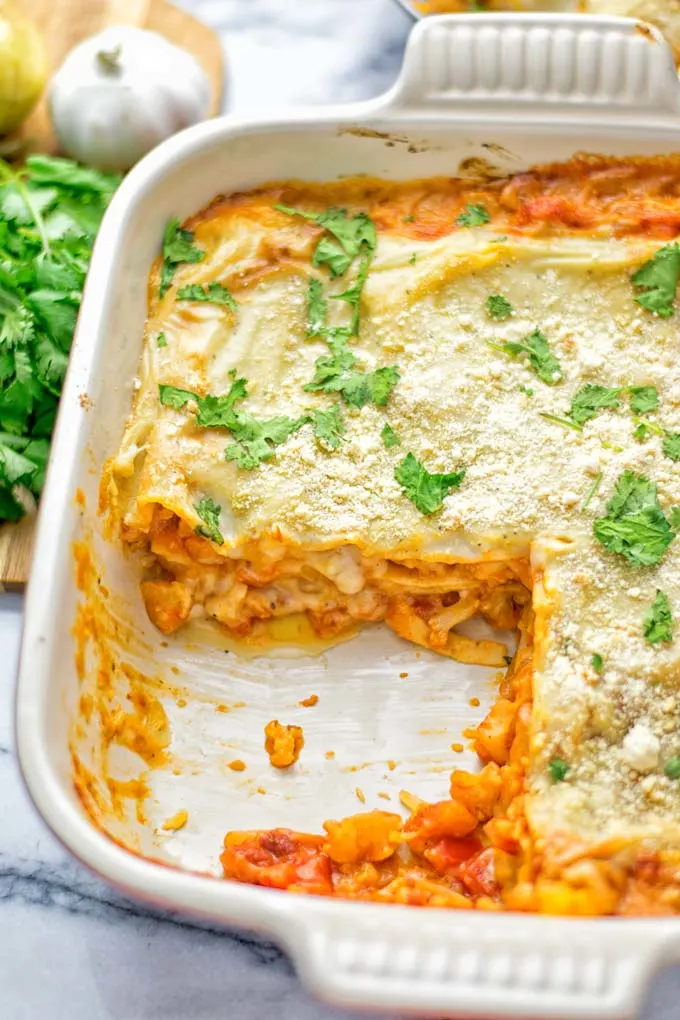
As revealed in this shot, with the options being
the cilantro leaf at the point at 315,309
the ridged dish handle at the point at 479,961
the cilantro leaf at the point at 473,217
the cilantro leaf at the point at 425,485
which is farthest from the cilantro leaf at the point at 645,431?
the ridged dish handle at the point at 479,961

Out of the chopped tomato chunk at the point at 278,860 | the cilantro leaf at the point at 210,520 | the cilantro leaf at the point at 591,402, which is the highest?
the cilantro leaf at the point at 591,402

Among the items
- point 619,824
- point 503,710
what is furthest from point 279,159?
point 619,824

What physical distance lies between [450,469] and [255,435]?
1.41 ft

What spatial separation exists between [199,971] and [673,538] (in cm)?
131

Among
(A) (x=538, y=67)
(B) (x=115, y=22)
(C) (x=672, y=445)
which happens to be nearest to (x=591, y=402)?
(C) (x=672, y=445)

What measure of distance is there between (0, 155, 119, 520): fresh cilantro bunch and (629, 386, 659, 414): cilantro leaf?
1296mm

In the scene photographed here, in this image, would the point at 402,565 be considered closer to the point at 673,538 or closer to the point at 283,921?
the point at 673,538

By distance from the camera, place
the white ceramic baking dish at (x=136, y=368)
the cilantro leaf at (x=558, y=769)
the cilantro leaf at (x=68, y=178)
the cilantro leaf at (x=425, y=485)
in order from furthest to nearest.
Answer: the cilantro leaf at (x=68, y=178) < the cilantro leaf at (x=425, y=485) < the white ceramic baking dish at (x=136, y=368) < the cilantro leaf at (x=558, y=769)

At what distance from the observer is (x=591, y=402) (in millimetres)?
2479

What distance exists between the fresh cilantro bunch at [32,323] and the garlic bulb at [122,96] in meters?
0.25

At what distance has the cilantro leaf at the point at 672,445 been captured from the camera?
2.42 m

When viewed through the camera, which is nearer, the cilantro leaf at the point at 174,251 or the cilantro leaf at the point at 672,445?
the cilantro leaf at the point at 672,445

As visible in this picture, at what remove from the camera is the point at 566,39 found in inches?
98.7

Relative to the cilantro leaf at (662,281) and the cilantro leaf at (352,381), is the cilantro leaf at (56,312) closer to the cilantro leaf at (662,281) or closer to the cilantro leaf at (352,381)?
the cilantro leaf at (352,381)
